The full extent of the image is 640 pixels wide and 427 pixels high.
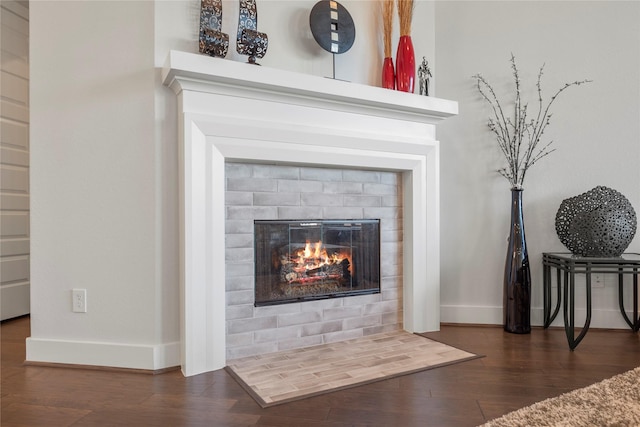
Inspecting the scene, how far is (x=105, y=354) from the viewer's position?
214 centimetres

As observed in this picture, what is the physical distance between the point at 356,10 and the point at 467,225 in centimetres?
162

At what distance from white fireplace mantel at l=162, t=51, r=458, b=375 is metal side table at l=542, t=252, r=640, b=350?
759mm

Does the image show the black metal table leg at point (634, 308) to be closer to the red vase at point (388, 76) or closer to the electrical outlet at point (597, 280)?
the electrical outlet at point (597, 280)

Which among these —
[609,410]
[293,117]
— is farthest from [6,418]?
[609,410]

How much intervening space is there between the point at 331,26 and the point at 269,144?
0.81 m

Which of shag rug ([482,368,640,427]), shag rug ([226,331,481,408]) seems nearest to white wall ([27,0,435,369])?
shag rug ([226,331,481,408])

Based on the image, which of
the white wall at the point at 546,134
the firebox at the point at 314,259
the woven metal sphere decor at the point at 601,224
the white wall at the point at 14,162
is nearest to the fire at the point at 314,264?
the firebox at the point at 314,259

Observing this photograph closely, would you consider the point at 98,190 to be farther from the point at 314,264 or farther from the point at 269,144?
the point at 314,264

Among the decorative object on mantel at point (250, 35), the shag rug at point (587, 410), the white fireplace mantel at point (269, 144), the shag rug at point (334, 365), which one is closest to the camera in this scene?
the shag rug at point (587, 410)

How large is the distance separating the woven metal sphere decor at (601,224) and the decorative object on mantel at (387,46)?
1354 millimetres

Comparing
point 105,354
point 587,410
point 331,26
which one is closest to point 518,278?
point 587,410

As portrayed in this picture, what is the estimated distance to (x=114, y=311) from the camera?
215 cm

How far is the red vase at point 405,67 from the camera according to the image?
2.70 meters

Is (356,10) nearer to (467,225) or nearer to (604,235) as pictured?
(467,225)
